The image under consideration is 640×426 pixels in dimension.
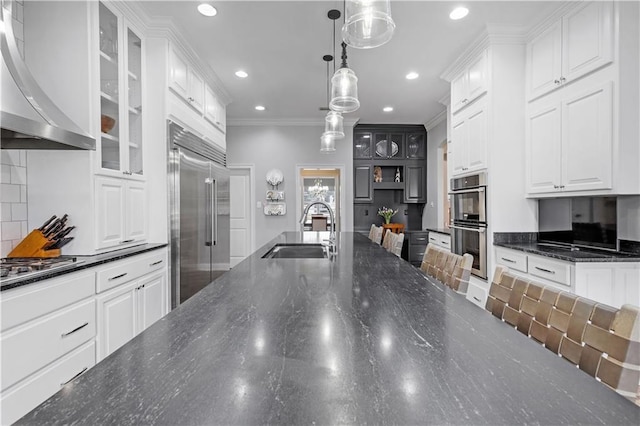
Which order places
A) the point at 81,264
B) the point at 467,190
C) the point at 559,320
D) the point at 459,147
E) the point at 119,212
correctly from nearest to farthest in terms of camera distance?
the point at 559,320, the point at 81,264, the point at 119,212, the point at 467,190, the point at 459,147

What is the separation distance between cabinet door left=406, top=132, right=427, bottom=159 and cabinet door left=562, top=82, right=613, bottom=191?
3821 mm

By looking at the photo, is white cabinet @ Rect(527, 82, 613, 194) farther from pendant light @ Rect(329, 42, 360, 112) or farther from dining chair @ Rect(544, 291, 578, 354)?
dining chair @ Rect(544, 291, 578, 354)

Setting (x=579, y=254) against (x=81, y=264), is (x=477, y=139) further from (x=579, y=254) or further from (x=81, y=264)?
(x=81, y=264)

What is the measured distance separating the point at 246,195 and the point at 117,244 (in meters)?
3.58

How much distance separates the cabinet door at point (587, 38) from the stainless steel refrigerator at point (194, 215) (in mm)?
3347

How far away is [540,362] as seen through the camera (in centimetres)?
63

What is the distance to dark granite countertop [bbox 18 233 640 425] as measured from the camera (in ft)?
1.53

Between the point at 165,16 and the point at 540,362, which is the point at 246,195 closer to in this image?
the point at 165,16

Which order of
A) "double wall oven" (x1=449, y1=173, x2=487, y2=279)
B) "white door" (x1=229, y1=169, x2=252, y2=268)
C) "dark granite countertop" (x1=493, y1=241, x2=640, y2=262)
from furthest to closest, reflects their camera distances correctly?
"white door" (x1=229, y1=169, x2=252, y2=268), "double wall oven" (x1=449, y1=173, x2=487, y2=279), "dark granite countertop" (x1=493, y1=241, x2=640, y2=262)

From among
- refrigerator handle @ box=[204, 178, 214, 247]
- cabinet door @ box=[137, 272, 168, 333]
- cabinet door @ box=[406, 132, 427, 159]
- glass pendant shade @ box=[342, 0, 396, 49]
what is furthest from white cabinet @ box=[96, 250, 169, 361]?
cabinet door @ box=[406, 132, 427, 159]

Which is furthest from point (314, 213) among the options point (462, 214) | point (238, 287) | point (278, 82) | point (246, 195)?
point (238, 287)

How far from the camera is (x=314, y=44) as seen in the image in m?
3.18

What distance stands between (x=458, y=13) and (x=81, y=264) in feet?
10.9

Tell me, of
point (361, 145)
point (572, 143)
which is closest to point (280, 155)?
point (361, 145)
